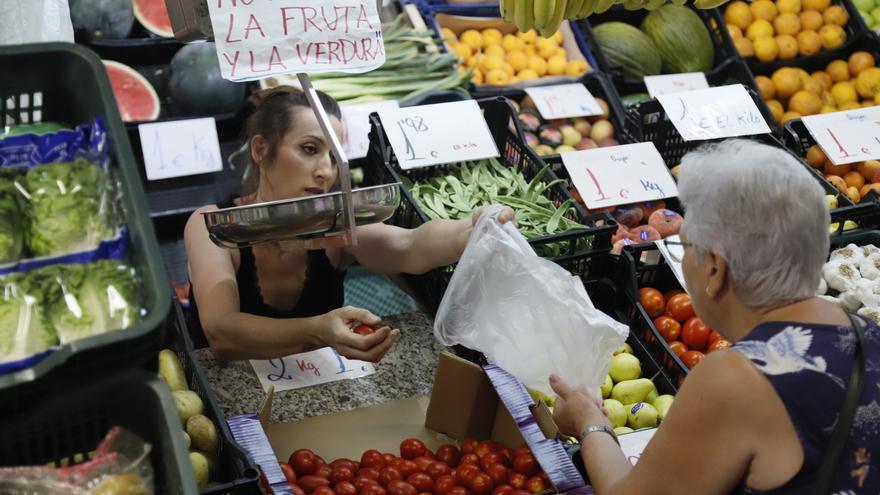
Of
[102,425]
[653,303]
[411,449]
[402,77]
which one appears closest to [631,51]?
[402,77]

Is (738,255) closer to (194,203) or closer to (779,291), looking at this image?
(779,291)

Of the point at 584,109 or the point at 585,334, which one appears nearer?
the point at 585,334

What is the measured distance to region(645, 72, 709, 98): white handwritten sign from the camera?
14.5 feet

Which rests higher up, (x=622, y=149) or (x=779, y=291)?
(x=779, y=291)

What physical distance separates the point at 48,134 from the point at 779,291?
1.23 meters

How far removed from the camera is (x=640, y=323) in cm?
288

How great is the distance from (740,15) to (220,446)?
3662 millimetres

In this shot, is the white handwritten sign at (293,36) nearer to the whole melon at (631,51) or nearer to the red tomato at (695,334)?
the red tomato at (695,334)

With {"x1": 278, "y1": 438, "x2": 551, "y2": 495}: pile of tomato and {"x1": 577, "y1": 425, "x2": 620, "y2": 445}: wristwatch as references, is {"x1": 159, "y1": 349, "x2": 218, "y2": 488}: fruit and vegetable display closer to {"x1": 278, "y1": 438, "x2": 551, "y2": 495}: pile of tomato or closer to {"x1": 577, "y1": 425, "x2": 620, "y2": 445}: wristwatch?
{"x1": 278, "y1": 438, "x2": 551, "y2": 495}: pile of tomato

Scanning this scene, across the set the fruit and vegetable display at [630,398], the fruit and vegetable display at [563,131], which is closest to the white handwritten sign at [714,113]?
the fruit and vegetable display at [563,131]

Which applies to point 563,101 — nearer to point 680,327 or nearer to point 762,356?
point 680,327

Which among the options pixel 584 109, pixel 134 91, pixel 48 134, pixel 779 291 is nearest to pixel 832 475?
pixel 779 291

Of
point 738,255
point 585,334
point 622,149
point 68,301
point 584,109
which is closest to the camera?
point 68,301

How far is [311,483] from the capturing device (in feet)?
7.34
